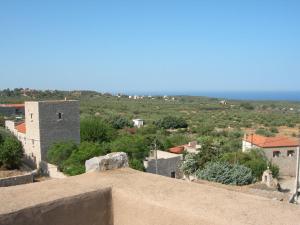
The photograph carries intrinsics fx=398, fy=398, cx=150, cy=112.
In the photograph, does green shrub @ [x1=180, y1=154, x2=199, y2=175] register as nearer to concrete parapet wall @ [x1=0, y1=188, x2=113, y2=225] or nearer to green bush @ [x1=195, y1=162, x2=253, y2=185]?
green bush @ [x1=195, y1=162, x2=253, y2=185]

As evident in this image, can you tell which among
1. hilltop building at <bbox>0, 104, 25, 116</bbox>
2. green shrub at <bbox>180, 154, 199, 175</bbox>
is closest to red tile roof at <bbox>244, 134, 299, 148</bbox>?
green shrub at <bbox>180, 154, 199, 175</bbox>

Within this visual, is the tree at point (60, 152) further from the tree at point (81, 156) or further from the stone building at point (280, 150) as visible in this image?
the stone building at point (280, 150)

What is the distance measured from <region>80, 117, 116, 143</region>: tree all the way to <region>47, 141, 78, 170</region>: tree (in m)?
5.61

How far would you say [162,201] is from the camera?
4.17 meters

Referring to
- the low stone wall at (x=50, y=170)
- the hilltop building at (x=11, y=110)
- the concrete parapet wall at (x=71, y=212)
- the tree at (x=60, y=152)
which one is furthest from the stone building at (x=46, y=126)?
the hilltop building at (x=11, y=110)

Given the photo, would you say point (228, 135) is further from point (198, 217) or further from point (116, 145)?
point (198, 217)

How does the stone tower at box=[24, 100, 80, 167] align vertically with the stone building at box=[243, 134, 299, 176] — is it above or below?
above

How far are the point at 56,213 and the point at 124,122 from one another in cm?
4813

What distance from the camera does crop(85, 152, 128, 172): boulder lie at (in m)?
5.54

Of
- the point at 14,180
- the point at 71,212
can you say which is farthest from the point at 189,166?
the point at 71,212

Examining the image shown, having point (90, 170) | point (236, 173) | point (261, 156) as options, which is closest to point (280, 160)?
point (261, 156)

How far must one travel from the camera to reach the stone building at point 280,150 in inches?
1136

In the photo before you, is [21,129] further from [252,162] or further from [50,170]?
[252,162]

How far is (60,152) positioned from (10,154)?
129 inches
